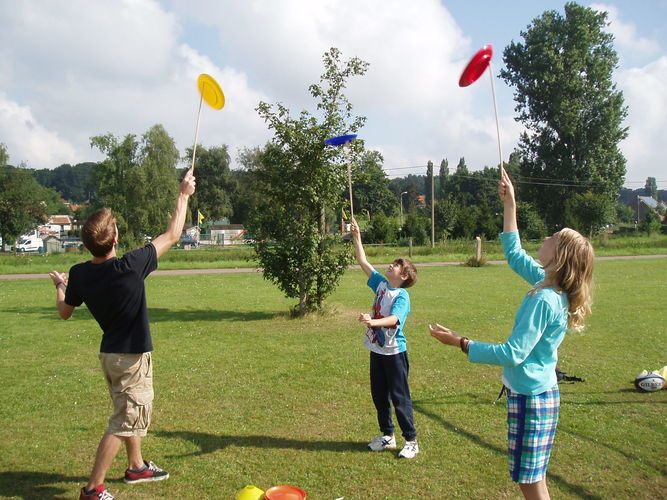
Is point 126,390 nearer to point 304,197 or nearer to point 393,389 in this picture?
point 393,389

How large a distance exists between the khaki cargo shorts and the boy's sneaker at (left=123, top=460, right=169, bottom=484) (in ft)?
2.01

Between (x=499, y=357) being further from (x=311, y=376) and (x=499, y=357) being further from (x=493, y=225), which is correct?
(x=493, y=225)

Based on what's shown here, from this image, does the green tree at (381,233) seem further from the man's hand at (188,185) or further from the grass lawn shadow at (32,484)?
the man's hand at (188,185)

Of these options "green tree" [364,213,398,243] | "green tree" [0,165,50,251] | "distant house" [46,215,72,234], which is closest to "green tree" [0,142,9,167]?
"green tree" [0,165,50,251]

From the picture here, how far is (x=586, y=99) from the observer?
4819 cm

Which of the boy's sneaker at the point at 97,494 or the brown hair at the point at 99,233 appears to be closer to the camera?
the brown hair at the point at 99,233

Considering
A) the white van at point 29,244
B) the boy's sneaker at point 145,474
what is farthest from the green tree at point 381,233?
the boy's sneaker at point 145,474

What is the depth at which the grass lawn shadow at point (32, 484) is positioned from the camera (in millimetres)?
4379

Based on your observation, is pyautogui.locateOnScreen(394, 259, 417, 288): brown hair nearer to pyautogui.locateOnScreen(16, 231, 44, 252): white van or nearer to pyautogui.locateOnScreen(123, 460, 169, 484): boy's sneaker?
pyautogui.locateOnScreen(123, 460, 169, 484): boy's sneaker

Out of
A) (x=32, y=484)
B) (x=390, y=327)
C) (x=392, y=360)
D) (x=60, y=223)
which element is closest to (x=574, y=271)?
(x=390, y=327)

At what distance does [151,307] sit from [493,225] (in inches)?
1807

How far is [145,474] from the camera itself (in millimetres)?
4594

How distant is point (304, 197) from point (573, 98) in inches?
1728

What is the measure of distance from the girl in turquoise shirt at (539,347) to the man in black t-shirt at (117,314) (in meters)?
2.27
